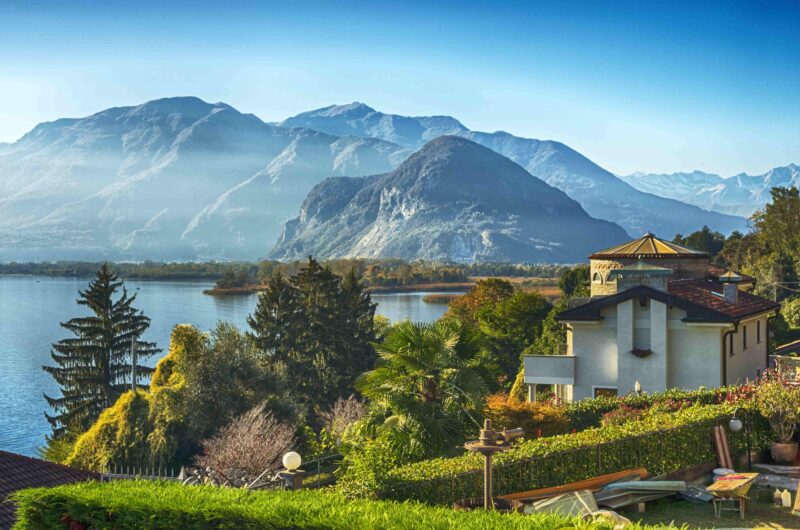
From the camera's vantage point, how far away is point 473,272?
190 m

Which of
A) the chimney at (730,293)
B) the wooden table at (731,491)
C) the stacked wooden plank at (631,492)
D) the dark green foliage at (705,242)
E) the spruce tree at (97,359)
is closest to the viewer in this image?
the wooden table at (731,491)

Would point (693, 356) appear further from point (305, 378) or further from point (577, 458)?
point (305, 378)

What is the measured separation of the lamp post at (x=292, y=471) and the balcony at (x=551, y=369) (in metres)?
16.0

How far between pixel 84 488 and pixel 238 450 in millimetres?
17532

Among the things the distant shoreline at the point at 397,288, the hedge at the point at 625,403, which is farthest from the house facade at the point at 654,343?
the distant shoreline at the point at 397,288

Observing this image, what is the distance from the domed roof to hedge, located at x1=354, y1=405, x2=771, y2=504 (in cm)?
2389

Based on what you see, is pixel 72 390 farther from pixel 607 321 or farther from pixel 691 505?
pixel 691 505

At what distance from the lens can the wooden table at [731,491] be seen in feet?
41.5

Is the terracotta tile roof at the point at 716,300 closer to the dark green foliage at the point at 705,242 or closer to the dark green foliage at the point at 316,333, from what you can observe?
the dark green foliage at the point at 316,333

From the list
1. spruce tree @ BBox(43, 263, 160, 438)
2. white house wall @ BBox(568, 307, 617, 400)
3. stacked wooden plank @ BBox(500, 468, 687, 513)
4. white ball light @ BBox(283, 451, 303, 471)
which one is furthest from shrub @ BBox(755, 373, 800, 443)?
spruce tree @ BBox(43, 263, 160, 438)

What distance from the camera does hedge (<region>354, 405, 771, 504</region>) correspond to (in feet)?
38.9

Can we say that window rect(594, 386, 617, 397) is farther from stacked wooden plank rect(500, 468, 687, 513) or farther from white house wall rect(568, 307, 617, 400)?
stacked wooden plank rect(500, 468, 687, 513)

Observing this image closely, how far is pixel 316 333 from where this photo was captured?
189ft

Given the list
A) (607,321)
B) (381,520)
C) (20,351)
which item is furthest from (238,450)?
(20,351)
